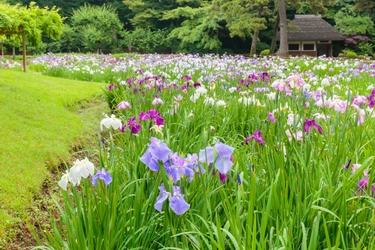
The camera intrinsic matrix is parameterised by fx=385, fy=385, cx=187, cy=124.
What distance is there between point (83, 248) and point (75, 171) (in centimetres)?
33

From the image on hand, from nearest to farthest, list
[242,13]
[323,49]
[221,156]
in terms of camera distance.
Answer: [221,156] < [242,13] < [323,49]

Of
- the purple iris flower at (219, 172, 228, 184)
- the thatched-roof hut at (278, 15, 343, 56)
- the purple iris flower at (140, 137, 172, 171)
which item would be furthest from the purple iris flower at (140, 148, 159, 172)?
the thatched-roof hut at (278, 15, 343, 56)

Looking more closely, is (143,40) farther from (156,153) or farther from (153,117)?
(156,153)

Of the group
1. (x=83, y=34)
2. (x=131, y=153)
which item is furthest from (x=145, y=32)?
(x=131, y=153)

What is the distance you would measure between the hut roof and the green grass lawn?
77.7ft

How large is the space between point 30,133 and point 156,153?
131 inches

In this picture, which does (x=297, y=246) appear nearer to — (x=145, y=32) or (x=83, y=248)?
(x=83, y=248)

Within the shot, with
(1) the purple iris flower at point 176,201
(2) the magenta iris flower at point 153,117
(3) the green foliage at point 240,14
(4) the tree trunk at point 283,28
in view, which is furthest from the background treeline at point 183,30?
(1) the purple iris flower at point 176,201

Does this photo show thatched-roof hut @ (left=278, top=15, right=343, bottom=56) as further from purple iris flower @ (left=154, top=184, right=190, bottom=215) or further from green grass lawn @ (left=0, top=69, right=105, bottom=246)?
purple iris flower @ (left=154, top=184, right=190, bottom=215)

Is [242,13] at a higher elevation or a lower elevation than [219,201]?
higher

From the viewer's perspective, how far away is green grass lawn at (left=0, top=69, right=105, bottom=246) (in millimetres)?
3021

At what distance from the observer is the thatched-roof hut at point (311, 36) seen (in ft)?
90.9

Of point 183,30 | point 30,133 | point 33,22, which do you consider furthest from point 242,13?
point 30,133

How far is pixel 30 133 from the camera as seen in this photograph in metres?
4.35
